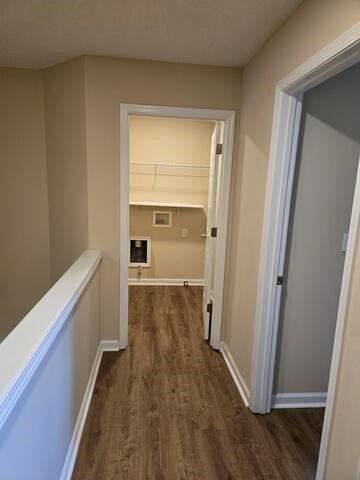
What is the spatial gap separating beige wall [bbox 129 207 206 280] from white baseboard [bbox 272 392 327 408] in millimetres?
2630

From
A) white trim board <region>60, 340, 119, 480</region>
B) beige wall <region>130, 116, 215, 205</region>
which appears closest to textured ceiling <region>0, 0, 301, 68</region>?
beige wall <region>130, 116, 215, 205</region>

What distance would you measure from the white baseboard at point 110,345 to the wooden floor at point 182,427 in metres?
0.05

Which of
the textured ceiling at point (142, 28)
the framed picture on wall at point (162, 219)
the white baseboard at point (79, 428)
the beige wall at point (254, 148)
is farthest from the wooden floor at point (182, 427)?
the textured ceiling at point (142, 28)

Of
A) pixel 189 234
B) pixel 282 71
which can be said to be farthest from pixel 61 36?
pixel 189 234

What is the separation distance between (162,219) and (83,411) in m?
2.91

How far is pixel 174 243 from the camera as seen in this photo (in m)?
4.52

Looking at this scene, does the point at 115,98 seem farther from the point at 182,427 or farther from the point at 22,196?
the point at 182,427

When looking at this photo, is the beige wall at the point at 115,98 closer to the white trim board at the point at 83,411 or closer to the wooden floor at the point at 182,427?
the white trim board at the point at 83,411

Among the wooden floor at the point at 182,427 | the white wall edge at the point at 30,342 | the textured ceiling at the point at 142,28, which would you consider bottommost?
the wooden floor at the point at 182,427

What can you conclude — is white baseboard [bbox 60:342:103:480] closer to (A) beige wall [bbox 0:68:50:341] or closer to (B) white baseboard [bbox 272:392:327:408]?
(A) beige wall [bbox 0:68:50:341]

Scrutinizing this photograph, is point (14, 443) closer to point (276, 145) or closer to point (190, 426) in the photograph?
point (190, 426)

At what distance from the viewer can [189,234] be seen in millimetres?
4512

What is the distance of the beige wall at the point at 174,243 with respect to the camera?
4.44 m

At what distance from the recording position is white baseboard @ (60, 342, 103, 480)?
152cm
